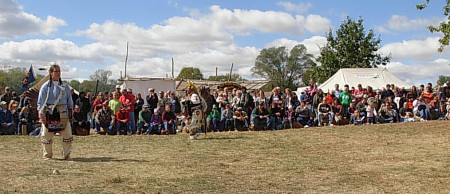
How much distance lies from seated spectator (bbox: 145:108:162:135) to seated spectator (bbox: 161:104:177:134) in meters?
0.22

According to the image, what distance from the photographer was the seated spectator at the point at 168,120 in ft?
46.1

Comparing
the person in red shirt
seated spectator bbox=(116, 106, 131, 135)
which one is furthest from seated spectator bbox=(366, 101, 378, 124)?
seated spectator bbox=(116, 106, 131, 135)

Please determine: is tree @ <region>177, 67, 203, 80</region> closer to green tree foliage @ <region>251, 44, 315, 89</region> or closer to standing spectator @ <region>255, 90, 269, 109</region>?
green tree foliage @ <region>251, 44, 315, 89</region>

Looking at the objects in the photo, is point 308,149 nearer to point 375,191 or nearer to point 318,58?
point 375,191

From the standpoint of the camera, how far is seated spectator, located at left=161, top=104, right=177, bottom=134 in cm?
1405

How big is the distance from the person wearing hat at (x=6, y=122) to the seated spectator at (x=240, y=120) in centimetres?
648

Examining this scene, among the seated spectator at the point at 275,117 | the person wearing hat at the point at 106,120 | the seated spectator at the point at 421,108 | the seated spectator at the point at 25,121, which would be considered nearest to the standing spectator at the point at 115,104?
the person wearing hat at the point at 106,120

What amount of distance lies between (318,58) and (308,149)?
30634mm

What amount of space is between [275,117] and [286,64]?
56.3m

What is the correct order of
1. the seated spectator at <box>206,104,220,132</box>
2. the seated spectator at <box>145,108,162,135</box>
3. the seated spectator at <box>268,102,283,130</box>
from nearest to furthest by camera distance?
1. the seated spectator at <box>145,108,162,135</box>
2. the seated spectator at <box>206,104,220,132</box>
3. the seated spectator at <box>268,102,283,130</box>

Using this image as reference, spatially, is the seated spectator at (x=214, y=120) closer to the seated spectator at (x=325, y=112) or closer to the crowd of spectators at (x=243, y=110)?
the crowd of spectators at (x=243, y=110)

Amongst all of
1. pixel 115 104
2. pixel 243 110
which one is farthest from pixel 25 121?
pixel 243 110

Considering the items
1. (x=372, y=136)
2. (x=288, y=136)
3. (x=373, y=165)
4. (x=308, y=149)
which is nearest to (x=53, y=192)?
(x=373, y=165)

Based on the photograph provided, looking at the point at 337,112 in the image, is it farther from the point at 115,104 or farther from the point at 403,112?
the point at 115,104
